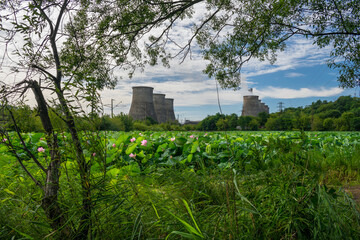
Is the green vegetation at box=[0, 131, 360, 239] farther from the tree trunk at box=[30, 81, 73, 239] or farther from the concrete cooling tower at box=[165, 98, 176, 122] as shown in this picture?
the concrete cooling tower at box=[165, 98, 176, 122]

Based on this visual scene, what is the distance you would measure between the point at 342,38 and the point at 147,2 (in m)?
3.50

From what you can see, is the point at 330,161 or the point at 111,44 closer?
the point at 330,161

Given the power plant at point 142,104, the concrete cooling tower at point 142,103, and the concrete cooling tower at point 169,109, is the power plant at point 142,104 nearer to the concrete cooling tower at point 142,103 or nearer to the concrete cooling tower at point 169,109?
the concrete cooling tower at point 142,103

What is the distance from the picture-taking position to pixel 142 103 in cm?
2312

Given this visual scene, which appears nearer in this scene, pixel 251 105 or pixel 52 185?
pixel 52 185

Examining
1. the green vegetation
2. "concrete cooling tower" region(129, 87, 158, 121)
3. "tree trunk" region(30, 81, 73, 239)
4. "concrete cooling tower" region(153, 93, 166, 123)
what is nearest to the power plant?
"concrete cooling tower" region(129, 87, 158, 121)

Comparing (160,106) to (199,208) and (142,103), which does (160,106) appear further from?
(199,208)

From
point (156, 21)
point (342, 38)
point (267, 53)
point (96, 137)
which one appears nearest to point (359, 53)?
point (342, 38)

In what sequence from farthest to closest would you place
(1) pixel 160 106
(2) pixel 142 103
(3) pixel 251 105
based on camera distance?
(3) pixel 251 105 < (1) pixel 160 106 < (2) pixel 142 103

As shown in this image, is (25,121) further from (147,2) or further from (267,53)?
(267,53)

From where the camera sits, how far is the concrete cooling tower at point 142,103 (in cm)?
2286

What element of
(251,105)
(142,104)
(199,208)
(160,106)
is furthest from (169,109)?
(199,208)

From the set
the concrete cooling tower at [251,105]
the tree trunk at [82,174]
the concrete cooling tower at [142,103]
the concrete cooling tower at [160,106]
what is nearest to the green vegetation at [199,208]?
the tree trunk at [82,174]

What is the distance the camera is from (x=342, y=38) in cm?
454
